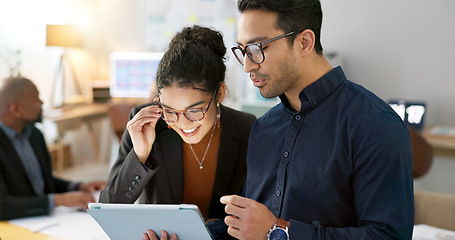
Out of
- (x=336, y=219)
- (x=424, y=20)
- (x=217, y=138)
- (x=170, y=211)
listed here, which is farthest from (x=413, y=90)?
(x=170, y=211)

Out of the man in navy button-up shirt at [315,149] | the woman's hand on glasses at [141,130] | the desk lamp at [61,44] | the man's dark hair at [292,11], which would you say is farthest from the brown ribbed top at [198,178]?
the desk lamp at [61,44]

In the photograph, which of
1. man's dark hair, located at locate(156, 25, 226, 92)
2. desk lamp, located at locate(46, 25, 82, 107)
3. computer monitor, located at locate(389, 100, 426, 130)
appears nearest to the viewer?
man's dark hair, located at locate(156, 25, 226, 92)

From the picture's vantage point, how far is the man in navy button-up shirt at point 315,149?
1.04 meters

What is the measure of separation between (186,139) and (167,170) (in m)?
0.14

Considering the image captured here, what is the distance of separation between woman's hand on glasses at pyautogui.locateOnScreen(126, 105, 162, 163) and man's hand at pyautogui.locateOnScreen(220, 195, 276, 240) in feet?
1.59

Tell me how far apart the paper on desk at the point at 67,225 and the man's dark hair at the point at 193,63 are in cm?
70

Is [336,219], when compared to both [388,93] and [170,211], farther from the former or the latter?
[388,93]

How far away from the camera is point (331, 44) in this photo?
4285 mm

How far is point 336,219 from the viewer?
116cm

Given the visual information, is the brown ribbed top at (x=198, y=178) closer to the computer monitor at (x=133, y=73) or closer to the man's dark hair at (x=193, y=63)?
the man's dark hair at (x=193, y=63)

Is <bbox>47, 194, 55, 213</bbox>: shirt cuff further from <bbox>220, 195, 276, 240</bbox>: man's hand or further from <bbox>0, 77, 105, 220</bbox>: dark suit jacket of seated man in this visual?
<bbox>220, 195, 276, 240</bbox>: man's hand

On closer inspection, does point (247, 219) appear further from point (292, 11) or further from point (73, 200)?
point (73, 200)

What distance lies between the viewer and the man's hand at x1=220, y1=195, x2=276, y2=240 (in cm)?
110

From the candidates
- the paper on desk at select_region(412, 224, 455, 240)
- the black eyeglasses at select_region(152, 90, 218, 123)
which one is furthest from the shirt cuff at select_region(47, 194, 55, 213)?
the paper on desk at select_region(412, 224, 455, 240)
